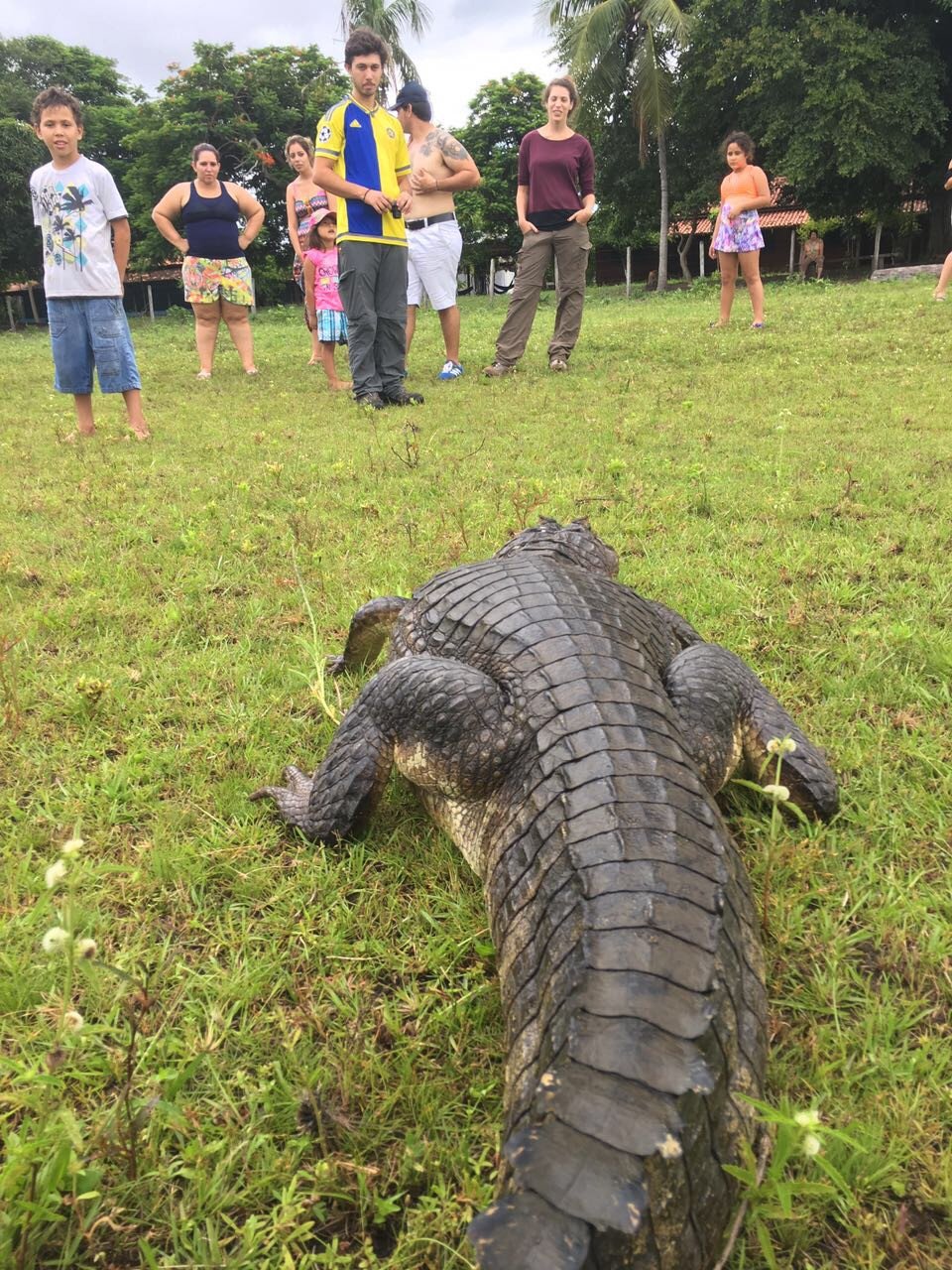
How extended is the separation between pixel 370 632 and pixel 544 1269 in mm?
2149

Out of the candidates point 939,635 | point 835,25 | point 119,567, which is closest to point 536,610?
point 939,635

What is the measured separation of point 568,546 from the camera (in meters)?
2.80

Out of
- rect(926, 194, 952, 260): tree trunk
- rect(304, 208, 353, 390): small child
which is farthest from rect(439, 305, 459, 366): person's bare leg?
rect(926, 194, 952, 260): tree trunk

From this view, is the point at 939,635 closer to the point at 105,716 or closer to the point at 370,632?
the point at 370,632

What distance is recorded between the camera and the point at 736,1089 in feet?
3.56

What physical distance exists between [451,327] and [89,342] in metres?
3.63

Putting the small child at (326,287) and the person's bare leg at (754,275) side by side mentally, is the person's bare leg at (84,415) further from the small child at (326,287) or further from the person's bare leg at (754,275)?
the person's bare leg at (754,275)

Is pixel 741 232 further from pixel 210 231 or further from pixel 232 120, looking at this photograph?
pixel 232 120

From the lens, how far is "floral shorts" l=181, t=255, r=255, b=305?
823 cm

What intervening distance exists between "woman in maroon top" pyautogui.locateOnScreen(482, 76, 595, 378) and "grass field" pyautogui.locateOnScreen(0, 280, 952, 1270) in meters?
3.72

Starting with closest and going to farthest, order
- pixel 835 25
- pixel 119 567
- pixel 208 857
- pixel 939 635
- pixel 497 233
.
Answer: pixel 208 857, pixel 939 635, pixel 119 567, pixel 835 25, pixel 497 233

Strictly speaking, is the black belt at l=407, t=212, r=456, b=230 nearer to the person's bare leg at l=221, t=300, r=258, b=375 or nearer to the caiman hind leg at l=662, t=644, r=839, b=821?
the person's bare leg at l=221, t=300, r=258, b=375

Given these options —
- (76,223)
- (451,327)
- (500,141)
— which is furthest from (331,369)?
(500,141)

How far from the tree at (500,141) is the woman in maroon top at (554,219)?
31.5 metres
